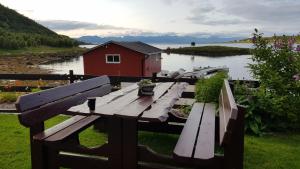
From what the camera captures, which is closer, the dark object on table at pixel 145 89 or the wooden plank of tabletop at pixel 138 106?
the wooden plank of tabletop at pixel 138 106

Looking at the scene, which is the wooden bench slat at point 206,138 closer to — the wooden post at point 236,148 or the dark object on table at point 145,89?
the wooden post at point 236,148

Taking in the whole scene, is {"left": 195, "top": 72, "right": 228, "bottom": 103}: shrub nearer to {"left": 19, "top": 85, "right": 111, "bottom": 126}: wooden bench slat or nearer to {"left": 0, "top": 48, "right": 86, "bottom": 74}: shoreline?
{"left": 19, "top": 85, "right": 111, "bottom": 126}: wooden bench slat

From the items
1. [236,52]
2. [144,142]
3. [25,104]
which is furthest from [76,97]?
[236,52]

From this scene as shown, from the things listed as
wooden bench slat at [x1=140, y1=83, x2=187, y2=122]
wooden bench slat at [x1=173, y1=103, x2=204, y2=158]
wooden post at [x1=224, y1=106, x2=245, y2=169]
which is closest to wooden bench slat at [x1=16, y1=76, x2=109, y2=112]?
wooden bench slat at [x1=140, y1=83, x2=187, y2=122]

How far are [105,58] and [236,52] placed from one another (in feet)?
301

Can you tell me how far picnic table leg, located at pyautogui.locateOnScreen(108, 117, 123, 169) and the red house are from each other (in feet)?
81.8

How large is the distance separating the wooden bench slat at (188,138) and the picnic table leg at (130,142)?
50cm

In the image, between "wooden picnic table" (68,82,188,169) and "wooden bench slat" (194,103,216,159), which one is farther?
"wooden picnic table" (68,82,188,169)

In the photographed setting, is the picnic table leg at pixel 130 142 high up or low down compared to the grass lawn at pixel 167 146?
up

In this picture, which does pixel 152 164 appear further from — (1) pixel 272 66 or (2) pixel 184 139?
(1) pixel 272 66

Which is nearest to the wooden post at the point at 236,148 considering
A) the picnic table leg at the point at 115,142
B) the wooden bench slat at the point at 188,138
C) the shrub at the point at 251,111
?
the wooden bench slat at the point at 188,138

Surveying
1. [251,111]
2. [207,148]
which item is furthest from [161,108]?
[251,111]

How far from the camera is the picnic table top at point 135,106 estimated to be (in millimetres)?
3629

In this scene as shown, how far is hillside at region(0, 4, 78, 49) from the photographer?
11156 centimetres
